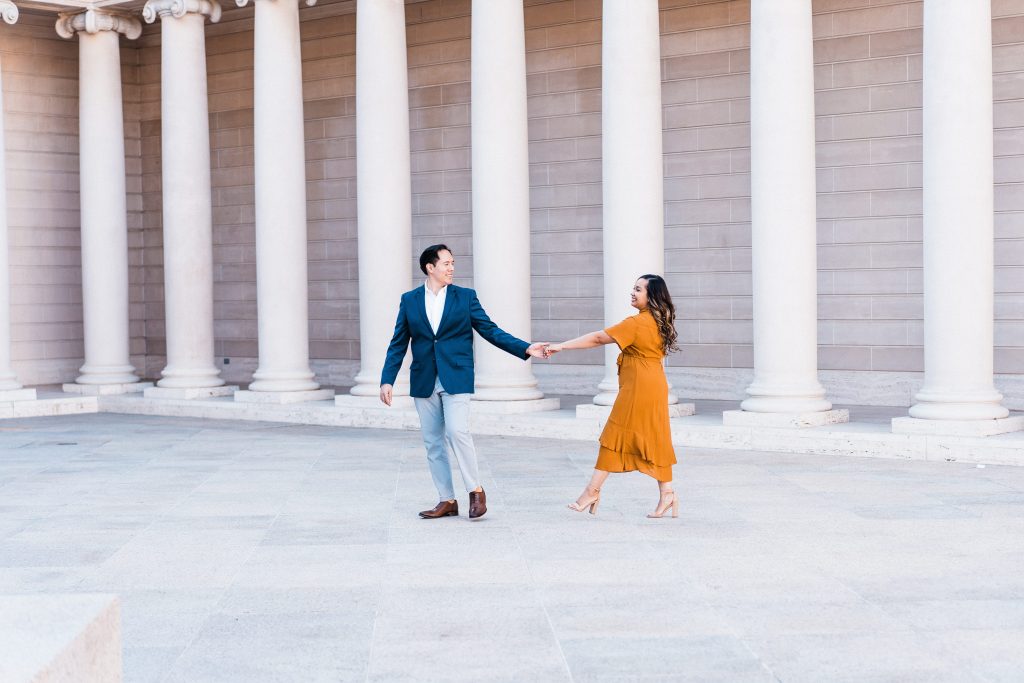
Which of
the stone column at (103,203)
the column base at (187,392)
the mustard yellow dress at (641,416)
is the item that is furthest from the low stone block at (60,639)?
the stone column at (103,203)

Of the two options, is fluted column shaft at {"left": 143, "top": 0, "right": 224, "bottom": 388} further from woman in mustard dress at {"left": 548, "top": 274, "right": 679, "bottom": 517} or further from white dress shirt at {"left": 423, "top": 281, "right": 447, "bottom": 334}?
woman in mustard dress at {"left": 548, "top": 274, "right": 679, "bottom": 517}

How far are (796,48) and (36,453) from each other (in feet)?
68.7

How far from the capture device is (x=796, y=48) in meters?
30.2

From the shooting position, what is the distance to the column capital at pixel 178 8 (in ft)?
134

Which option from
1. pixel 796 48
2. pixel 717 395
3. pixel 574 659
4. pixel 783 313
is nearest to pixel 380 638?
pixel 574 659

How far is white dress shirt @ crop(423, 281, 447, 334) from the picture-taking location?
20.4 meters

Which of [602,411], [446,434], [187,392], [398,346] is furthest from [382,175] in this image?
[446,434]

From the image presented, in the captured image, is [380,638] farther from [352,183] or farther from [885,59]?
[352,183]

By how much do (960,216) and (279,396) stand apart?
21.2 m

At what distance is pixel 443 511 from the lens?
67.4 ft

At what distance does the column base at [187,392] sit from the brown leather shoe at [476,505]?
2335 centimetres

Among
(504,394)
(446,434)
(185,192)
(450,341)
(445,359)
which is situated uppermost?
(185,192)

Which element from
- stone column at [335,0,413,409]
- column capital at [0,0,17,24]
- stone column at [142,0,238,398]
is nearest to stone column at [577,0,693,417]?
stone column at [335,0,413,409]

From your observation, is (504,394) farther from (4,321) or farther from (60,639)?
(60,639)
